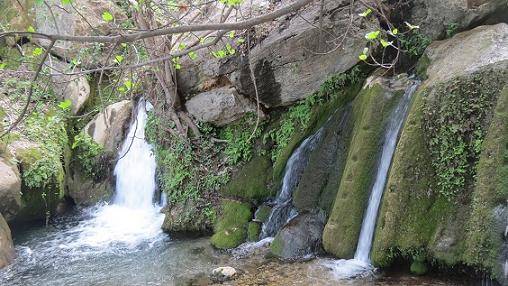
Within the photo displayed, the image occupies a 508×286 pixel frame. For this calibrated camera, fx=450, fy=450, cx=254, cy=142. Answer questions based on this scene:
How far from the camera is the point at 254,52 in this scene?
7.51 metres

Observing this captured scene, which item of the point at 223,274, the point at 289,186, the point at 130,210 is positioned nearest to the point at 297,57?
the point at 289,186

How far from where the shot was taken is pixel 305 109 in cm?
725

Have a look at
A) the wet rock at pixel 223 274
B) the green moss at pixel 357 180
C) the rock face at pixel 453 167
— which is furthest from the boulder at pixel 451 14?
the wet rock at pixel 223 274

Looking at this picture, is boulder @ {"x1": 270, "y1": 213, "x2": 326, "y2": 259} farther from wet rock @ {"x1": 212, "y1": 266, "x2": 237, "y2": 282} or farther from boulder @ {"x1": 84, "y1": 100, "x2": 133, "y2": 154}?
boulder @ {"x1": 84, "y1": 100, "x2": 133, "y2": 154}

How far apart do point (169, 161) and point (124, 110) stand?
2.83 m

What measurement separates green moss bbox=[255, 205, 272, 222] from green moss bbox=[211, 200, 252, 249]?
0.15m

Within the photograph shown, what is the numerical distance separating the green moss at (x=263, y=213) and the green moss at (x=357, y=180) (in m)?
1.41

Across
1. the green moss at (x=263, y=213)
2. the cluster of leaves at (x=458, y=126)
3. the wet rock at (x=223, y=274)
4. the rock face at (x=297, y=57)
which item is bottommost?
the wet rock at (x=223, y=274)

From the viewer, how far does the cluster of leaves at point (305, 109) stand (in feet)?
22.5

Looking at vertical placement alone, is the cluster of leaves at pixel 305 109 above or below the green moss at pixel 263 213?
above

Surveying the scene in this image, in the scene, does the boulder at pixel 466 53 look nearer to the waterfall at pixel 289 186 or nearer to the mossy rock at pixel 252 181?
the waterfall at pixel 289 186

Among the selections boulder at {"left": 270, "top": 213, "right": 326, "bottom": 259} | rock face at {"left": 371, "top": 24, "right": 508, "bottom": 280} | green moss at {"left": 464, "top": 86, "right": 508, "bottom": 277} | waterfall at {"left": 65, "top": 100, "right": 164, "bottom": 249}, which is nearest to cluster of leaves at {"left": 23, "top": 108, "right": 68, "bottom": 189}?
waterfall at {"left": 65, "top": 100, "right": 164, "bottom": 249}

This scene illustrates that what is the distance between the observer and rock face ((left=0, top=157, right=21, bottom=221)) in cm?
774

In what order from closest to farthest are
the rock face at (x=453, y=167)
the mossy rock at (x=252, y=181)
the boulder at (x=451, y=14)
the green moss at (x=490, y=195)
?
1. the green moss at (x=490, y=195)
2. the rock face at (x=453, y=167)
3. the boulder at (x=451, y=14)
4. the mossy rock at (x=252, y=181)
